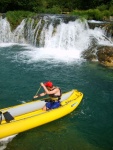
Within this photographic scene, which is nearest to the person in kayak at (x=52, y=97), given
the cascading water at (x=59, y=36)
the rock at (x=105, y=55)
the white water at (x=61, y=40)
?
the rock at (x=105, y=55)

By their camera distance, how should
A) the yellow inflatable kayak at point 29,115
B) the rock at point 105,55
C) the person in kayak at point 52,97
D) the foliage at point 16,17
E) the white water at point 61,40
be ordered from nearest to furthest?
the yellow inflatable kayak at point 29,115
the person in kayak at point 52,97
the rock at point 105,55
the white water at point 61,40
the foliage at point 16,17

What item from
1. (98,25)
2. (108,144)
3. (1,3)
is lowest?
(108,144)

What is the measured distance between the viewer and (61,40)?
68.9 feet

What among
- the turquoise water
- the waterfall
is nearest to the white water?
the waterfall

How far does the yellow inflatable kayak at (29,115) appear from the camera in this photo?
348 inches

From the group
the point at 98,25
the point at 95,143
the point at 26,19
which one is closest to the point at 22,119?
the point at 95,143

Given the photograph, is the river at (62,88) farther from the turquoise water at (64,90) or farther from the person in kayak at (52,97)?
the person in kayak at (52,97)

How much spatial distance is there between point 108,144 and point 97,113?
2188 mm

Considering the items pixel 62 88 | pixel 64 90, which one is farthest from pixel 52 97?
pixel 62 88

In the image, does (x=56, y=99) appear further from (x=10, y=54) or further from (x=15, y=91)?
(x=10, y=54)

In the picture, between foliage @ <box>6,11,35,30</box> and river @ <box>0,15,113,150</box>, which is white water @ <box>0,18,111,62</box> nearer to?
river @ <box>0,15,113,150</box>

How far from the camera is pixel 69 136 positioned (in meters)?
9.35

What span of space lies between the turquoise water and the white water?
0.51 metres

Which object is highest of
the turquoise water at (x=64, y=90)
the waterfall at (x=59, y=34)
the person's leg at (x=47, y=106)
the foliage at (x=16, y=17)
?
the foliage at (x=16, y=17)
